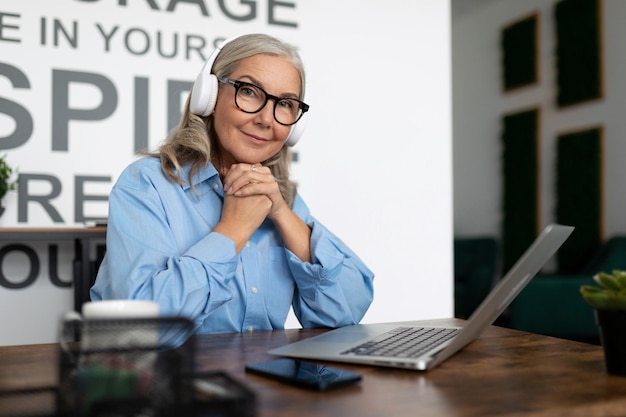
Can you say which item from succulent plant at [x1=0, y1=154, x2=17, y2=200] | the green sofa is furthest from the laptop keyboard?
the green sofa

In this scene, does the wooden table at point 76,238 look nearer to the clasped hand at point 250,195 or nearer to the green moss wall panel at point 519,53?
the clasped hand at point 250,195

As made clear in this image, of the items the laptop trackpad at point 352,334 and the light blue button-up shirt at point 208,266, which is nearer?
the laptop trackpad at point 352,334

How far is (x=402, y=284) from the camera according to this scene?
337 cm

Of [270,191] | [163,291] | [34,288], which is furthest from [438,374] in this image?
[34,288]

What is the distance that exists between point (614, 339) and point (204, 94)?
1.03 meters

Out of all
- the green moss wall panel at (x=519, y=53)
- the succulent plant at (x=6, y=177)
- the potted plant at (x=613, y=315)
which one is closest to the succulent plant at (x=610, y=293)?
the potted plant at (x=613, y=315)

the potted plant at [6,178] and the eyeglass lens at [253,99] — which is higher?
Result: the eyeglass lens at [253,99]

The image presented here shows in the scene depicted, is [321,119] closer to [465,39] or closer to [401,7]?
[401,7]

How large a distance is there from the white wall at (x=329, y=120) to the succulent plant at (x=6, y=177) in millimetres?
50

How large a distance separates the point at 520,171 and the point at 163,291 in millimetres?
4832

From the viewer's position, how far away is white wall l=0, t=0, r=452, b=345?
2766mm

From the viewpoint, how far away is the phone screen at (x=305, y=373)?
757mm

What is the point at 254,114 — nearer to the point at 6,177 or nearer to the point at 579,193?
the point at 6,177

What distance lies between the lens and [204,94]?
1.51m
